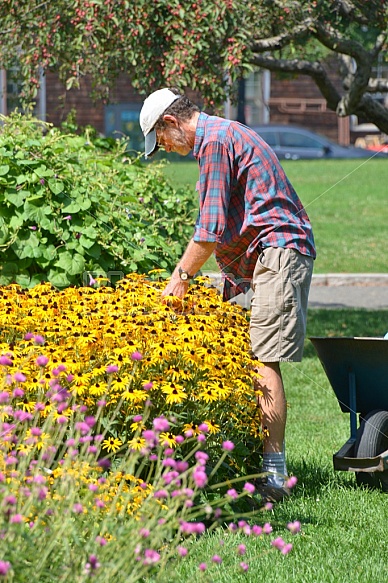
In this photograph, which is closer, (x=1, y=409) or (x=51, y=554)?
(x=51, y=554)

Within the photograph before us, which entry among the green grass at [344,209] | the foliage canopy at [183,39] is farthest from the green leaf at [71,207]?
the green grass at [344,209]

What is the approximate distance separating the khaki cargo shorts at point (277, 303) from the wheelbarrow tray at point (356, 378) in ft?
0.82

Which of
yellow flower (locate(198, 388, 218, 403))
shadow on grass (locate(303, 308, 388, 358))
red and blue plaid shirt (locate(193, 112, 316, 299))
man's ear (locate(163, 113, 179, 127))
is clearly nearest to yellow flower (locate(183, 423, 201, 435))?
yellow flower (locate(198, 388, 218, 403))

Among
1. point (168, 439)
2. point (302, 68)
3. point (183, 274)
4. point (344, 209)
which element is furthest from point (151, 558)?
point (344, 209)

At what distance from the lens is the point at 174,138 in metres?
4.26

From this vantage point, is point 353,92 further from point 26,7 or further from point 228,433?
point 228,433

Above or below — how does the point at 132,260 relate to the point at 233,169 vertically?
below

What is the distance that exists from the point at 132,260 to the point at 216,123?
1.90 metres

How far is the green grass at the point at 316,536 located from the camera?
11.6ft

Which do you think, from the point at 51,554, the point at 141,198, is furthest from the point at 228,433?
the point at 141,198

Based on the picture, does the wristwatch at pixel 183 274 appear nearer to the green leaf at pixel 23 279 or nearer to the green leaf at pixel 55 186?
the green leaf at pixel 23 279

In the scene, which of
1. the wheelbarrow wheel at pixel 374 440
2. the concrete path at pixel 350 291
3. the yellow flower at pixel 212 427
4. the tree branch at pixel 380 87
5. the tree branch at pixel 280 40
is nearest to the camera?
the yellow flower at pixel 212 427

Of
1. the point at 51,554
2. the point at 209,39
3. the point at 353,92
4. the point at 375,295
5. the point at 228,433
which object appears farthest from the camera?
the point at 375,295

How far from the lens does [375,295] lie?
1173 cm
